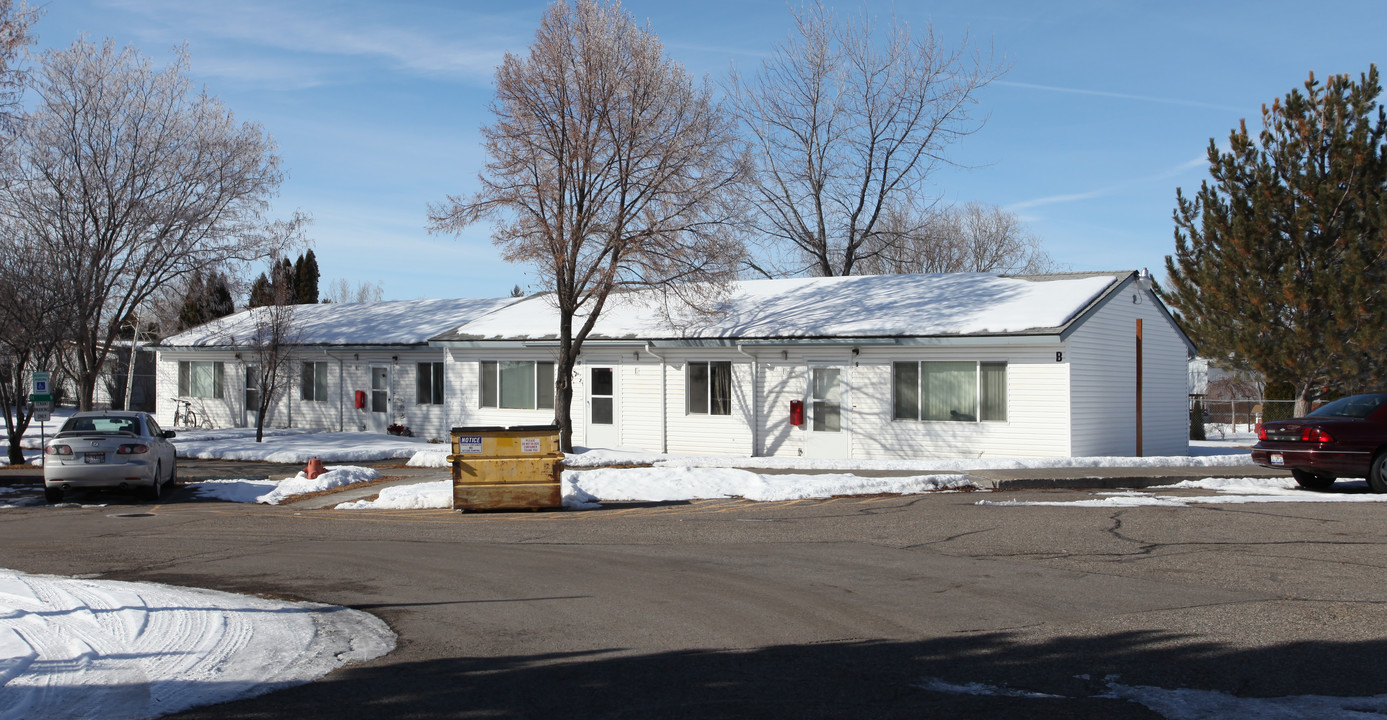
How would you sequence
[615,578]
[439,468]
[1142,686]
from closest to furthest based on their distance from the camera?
[1142,686] → [615,578] → [439,468]

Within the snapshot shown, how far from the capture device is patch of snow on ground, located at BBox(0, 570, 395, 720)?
226 inches

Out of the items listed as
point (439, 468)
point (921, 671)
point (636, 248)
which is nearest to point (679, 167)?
point (636, 248)

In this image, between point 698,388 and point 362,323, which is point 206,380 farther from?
point 698,388

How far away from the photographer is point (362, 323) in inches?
1409

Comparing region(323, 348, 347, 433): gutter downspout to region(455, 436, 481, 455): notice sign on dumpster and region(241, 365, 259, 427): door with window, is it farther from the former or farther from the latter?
region(455, 436, 481, 455): notice sign on dumpster

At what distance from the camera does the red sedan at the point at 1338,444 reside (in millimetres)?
16125

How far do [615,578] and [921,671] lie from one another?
398 cm

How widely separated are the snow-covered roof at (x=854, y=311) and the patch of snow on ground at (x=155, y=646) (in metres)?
16.5

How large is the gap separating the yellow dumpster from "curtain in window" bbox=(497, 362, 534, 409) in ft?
40.9

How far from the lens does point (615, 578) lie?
31.7ft

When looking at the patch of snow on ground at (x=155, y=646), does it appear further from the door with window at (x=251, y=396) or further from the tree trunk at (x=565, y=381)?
the door with window at (x=251, y=396)

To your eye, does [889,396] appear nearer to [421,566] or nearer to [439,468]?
[439,468]

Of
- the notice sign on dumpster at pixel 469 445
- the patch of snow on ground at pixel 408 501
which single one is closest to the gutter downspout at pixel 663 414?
the patch of snow on ground at pixel 408 501

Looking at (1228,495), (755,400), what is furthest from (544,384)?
(1228,495)
